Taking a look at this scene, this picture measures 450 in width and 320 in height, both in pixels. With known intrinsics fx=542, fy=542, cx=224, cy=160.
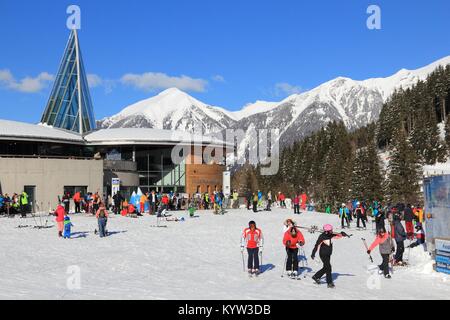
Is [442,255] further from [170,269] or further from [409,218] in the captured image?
Answer: [409,218]

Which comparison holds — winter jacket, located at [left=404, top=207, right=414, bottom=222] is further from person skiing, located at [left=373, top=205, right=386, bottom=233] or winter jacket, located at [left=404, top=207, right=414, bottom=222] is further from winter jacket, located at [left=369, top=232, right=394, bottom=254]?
winter jacket, located at [left=369, top=232, right=394, bottom=254]

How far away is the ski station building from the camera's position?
33.1 m

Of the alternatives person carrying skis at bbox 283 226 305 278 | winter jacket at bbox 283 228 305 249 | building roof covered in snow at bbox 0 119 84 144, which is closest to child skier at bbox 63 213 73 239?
person carrying skis at bbox 283 226 305 278

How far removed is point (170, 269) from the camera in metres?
13.1

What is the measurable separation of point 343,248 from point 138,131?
30.6 meters

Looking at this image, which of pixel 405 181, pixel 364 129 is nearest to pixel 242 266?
pixel 405 181

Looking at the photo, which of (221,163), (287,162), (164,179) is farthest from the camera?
(287,162)

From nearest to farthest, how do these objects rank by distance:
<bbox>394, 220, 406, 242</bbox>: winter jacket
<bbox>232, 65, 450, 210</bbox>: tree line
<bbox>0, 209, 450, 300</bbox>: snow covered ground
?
<bbox>0, 209, 450, 300</bbox>: snow covered ground, <bbox>394, 220, 406, 242</bbox>: winter jacket, <bbox>232, 65, 450, 210</bbox>: tree line

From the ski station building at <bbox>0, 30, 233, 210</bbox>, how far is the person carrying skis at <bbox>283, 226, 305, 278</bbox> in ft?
61.0

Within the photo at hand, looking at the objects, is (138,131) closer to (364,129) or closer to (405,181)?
(405,181)

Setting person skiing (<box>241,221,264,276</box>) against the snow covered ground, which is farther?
person skiing (<box>241,221,264,276</box>)

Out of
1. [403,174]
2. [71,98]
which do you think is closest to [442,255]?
[71,98]

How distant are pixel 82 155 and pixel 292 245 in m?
33.1
